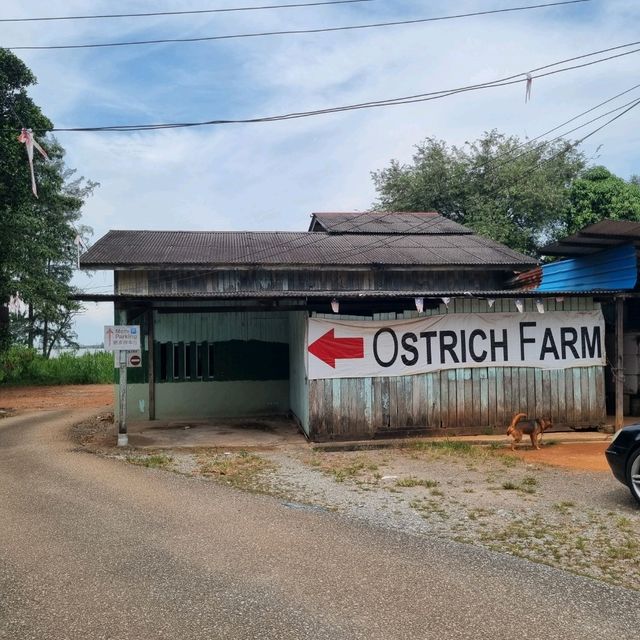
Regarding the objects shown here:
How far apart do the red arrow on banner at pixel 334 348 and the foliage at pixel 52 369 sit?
19581 mm

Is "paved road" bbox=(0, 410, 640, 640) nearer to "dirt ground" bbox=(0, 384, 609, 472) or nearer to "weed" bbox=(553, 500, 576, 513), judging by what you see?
"weed" bbox=(553, 500, 576, 513)

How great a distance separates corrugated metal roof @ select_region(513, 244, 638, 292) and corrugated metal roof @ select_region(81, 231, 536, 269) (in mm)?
584

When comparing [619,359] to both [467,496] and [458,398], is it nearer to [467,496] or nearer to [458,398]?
[458,398]

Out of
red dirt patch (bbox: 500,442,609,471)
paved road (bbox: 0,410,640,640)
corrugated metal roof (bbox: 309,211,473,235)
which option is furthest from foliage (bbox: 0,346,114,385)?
red dirt patch (bbox: 500,442,609,471)

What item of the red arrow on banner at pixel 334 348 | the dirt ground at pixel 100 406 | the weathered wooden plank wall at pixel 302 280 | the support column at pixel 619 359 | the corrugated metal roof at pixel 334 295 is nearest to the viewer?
the dirt ground at pixel 100 406

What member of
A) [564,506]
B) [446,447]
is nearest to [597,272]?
[446,447]

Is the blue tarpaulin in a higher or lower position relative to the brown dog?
higher

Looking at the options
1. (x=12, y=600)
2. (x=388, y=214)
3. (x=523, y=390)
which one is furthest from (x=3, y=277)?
(x=12, y=600)

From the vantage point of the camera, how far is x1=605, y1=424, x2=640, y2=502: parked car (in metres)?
6.47

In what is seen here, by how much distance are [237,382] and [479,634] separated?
40.2ft

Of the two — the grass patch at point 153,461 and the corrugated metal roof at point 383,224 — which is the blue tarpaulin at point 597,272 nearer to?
the corrugated metal roof at point 383,224

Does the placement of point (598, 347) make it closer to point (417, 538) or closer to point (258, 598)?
point (417, 538)

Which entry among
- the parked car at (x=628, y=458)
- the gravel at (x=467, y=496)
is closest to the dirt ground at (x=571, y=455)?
the gravel at (x=467, y=496)

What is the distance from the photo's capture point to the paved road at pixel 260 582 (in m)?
3.67
